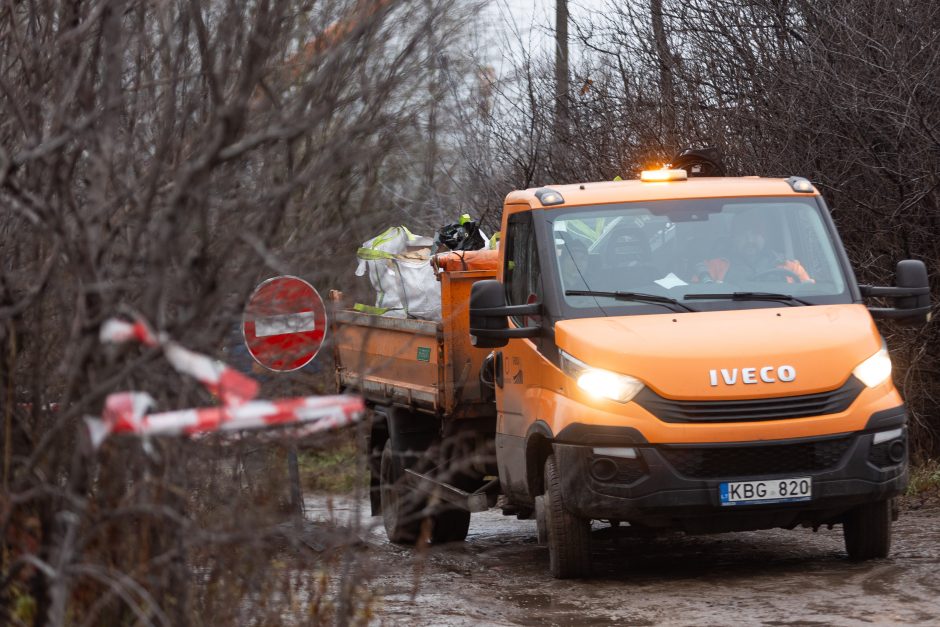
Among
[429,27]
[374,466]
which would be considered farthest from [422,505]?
[429,27]

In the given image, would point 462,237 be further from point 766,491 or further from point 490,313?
point 766,491

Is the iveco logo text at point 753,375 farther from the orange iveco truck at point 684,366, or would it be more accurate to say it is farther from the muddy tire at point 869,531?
the muddy tire at point 869,531

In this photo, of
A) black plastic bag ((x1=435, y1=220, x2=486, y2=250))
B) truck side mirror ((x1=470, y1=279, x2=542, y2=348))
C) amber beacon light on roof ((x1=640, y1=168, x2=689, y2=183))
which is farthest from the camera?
black plastic bag ((x1=435, y1=220, x2=486, y2=250))

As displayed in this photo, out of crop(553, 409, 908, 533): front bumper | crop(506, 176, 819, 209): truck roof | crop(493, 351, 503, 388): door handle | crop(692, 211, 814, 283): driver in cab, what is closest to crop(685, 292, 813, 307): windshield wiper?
crop(692, 211, 814, 283): driver in cab

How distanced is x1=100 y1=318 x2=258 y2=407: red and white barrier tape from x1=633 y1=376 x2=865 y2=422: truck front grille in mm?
3989

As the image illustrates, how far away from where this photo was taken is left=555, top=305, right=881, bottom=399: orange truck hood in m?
7.81

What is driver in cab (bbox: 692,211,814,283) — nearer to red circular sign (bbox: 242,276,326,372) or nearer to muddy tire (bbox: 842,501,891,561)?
muddy tire (bbox: 842,501,891,561)

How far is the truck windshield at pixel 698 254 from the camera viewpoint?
8.60 meters

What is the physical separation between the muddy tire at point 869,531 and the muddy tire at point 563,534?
1.46 m

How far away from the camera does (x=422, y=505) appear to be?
36.6 ft

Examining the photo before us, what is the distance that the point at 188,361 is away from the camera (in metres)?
3.92

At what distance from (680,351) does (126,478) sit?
396cm

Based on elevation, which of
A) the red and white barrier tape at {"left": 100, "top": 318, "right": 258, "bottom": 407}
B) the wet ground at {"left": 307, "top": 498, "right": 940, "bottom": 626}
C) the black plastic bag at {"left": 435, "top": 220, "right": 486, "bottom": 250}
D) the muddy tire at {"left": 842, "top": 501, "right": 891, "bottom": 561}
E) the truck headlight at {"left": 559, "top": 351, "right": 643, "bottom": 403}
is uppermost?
the black plastic bag at {"left": 435, "top": 220, "right": 486, "bottom": 250}

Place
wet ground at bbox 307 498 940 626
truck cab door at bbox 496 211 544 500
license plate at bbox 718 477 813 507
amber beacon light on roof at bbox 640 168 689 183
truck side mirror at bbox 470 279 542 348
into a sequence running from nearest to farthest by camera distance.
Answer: wet ground at bbox 307 498 940 626 < license plate at bbox 718 477 813 507 < truck side mirror at bbox 470 279 542 348 < truck cab door at bbox 496 211 544 500 < amber beacon light on roof at bbox 640 168 689 183
